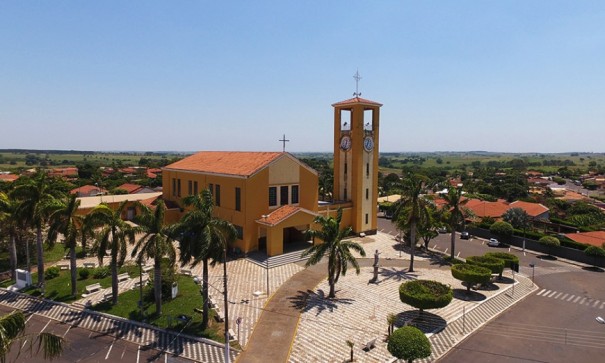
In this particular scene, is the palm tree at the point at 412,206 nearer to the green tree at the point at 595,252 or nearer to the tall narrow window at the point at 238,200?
the tall narrow window at the point at 238,200

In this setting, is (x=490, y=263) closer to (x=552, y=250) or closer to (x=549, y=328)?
(x=549, y=328)

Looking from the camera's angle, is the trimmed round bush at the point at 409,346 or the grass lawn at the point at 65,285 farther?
the grass lawn at the point at 65,285

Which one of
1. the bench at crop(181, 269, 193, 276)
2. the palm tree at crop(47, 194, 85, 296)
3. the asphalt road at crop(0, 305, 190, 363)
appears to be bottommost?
the asphalt road at crop(0, 305, 190, 363)

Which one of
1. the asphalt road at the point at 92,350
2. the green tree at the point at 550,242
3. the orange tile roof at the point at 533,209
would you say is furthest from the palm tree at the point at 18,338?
the orange tile roof at the point at 533,209

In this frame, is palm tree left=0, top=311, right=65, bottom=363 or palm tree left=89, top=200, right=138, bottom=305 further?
palm tree left=89, top=200, right=138, bottom=305

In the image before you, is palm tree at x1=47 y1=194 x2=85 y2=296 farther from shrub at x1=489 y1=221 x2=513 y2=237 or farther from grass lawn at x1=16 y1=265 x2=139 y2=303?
shrub at x1=489 y1=221 x2=513 y2=237

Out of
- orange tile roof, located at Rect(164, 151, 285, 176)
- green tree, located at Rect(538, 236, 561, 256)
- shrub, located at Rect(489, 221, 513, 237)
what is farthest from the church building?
green tree, located at Rect(538, 236, 561, 256)

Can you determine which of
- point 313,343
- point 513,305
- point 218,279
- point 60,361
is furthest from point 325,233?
point 60,361
